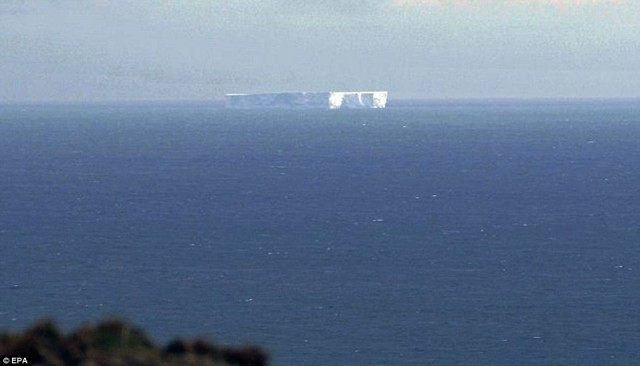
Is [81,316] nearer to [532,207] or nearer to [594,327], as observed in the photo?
[594,327]

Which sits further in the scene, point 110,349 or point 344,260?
point 344,260

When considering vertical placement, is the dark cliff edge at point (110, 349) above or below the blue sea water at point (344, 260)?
above

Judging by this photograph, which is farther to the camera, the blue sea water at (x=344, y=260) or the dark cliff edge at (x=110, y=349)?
the blue sea water at (x=344, y=260)

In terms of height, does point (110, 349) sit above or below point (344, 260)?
above

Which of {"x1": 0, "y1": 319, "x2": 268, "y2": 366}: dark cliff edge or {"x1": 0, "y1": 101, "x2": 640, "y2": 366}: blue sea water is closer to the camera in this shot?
{"x1": 0, "y1": 319, "x2": 268, "y2": 366}: dark cliff edge
